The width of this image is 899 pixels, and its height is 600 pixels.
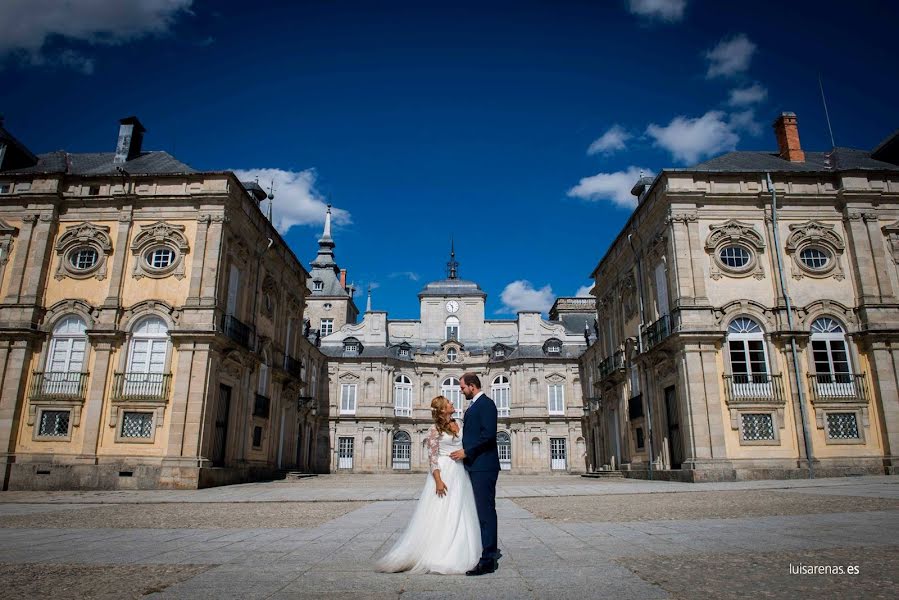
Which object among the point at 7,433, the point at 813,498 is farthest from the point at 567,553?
the point at 7,433

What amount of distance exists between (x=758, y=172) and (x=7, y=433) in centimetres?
2624

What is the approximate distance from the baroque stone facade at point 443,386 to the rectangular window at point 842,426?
25.4 metres

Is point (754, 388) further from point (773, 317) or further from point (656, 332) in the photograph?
point (656, 332)

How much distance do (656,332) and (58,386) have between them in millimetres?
20532

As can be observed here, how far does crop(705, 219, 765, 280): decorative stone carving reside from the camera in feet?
65.2

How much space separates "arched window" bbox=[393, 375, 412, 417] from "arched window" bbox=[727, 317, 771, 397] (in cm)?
2971

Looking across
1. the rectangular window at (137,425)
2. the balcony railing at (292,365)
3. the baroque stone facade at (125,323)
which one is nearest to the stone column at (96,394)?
the baroque stone facade at (125,323)

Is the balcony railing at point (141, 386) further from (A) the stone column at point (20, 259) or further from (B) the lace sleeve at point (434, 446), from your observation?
(B) the lace sleeve at point (434, 446)

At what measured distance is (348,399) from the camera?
4400cm

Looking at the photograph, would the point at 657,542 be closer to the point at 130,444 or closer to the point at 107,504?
the point at 107,504

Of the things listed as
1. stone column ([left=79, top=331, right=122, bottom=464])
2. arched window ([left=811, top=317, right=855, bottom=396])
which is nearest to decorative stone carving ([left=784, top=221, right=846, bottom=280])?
arched window ([left=811, top=317, right=855, bottom=396])

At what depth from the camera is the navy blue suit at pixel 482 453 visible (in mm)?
4836

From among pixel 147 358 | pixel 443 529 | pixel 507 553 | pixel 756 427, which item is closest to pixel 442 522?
pixel 443 529

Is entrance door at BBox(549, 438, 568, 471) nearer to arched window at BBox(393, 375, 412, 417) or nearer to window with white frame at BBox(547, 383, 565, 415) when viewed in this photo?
window with white frame at BBox(547, 383, 565, 415)
